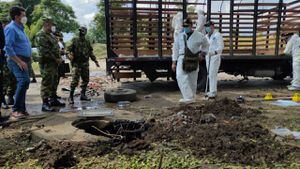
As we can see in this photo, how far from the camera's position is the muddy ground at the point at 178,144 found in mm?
3514

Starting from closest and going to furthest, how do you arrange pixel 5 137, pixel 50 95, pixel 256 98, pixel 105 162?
pixel 105 162 < pixel 5 137 < pixel 50 95 < pixel 256 98

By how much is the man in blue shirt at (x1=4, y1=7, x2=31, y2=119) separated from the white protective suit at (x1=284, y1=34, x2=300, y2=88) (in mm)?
6557

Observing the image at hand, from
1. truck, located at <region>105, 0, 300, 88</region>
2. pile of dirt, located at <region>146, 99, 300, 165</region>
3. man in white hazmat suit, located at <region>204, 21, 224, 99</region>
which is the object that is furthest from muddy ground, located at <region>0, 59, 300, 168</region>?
truck, located at <region>105, 0, 300, 88</region>

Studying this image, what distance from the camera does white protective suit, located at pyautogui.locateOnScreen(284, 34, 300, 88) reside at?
8.88 metres

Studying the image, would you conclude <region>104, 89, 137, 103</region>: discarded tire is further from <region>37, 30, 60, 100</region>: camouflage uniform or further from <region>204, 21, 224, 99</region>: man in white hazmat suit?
<region>204, 21, 224, 99</region>: man in white hazmat suit

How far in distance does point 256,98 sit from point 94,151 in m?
4.99

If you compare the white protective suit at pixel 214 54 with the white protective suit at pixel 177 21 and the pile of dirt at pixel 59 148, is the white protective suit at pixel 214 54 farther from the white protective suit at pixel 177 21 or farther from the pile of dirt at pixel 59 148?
the pile of dirt at pixel 59 148

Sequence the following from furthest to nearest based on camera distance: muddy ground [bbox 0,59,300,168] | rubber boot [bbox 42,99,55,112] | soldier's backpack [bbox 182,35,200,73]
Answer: soldier's backpack [bbox 182,35,200,73]
rubber boot [bbox 42,99,55,112]
muddy ground [bbox 0,59,300,168]

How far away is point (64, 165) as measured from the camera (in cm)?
345

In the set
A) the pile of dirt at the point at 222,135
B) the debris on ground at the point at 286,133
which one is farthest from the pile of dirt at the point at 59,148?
the debris on ground at the point at 286,133

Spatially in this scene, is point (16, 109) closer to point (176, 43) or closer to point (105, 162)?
point (105, 162)

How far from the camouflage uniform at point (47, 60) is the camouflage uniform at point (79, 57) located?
0.66 meters

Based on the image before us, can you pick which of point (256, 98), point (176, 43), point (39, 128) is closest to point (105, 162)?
point (39, 128)

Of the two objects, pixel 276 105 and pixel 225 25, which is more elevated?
pixel 225 25
